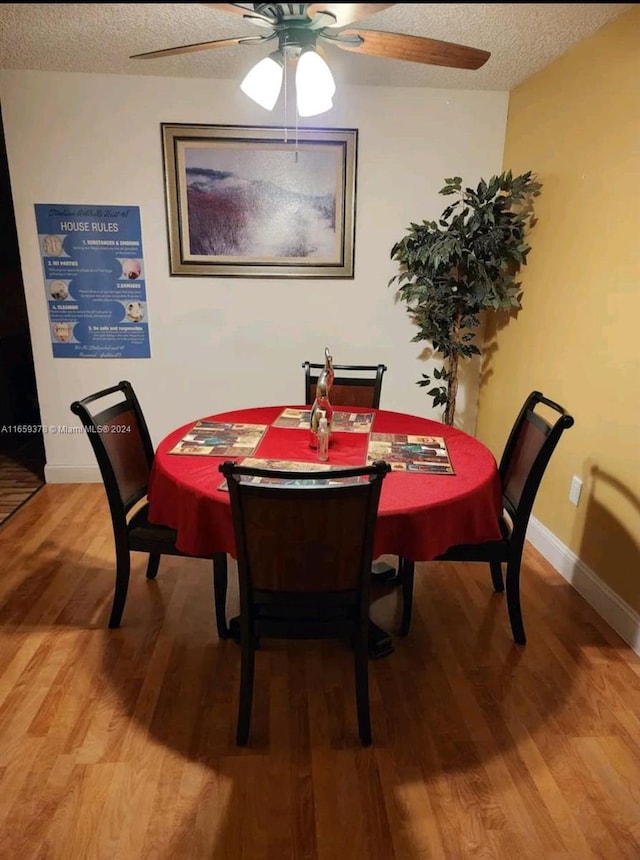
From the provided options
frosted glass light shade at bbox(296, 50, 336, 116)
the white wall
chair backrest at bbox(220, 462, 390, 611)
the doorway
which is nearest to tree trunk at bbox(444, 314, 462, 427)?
the white wall

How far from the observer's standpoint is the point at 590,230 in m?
2.40

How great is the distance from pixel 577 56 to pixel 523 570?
7.75ft

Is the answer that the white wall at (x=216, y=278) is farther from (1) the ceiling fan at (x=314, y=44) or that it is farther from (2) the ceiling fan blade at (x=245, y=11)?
(2) the ceiling fan blade at (x=245, y=11)

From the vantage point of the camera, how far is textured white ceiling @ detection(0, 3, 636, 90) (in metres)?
2.19

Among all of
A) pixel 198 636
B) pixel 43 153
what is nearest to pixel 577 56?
pixel 43 153

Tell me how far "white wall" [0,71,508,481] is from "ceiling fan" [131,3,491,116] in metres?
1.32

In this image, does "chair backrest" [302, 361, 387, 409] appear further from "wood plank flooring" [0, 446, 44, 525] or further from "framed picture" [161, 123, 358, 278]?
"wood plank flooring" [0, 446, 44, 525]

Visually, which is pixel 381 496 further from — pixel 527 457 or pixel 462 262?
pixel 462 262

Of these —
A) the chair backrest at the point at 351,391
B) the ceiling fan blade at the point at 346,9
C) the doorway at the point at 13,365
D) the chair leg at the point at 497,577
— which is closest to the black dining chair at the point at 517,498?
the chair leg at the point at 497,577

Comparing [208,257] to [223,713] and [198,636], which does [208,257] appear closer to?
[198,636]

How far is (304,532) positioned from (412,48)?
1.54 meters

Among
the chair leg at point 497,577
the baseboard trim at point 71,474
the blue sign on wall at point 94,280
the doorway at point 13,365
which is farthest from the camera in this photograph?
the doorway at point 13,365

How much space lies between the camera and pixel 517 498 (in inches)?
82.0

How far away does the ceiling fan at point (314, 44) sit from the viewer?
61.2 inches
